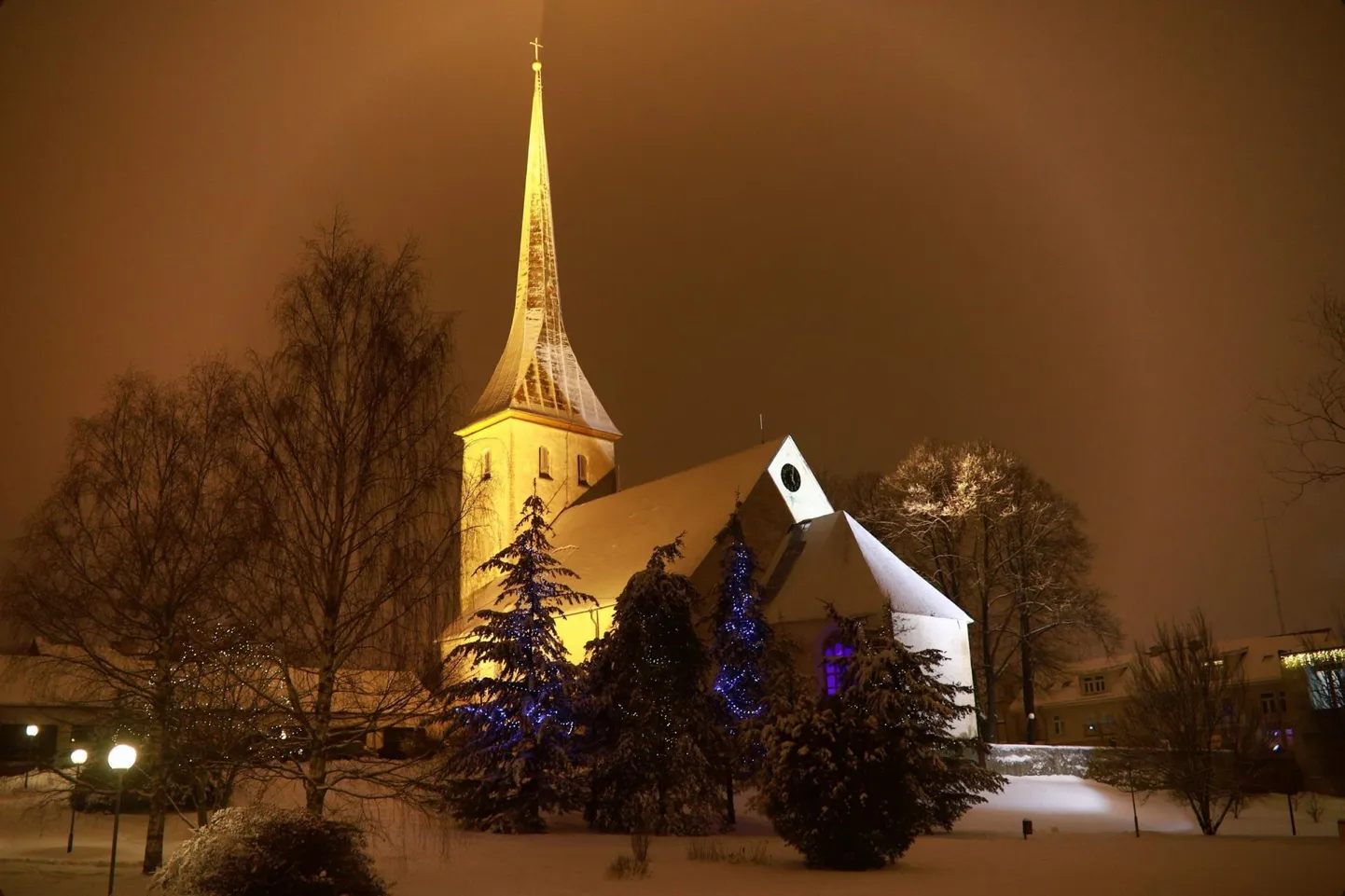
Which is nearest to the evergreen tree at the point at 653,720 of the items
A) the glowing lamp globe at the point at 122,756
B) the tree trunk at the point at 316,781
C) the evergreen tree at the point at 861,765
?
the evergreen tree at the point at 861,765

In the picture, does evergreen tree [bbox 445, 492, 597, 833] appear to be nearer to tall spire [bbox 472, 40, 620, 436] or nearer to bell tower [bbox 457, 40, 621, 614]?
bell tower [bbox 457, 40, 621, 614]

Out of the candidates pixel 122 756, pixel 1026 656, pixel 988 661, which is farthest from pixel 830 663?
pixel 122 756

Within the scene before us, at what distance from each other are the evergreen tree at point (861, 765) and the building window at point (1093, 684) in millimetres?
42873

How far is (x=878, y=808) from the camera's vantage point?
53.2ft

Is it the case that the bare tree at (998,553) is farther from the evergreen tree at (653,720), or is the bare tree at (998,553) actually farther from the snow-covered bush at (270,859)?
the snow-covered bush at (270,859)

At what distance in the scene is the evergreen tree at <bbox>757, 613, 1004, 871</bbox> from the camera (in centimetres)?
1623

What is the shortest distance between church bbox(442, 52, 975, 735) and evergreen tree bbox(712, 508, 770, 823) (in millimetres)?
3195

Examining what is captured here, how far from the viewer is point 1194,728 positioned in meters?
23.3

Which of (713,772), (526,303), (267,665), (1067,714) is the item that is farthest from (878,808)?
(1067,714)

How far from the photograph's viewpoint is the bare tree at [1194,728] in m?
23.4

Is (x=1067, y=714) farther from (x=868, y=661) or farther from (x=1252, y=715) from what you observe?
(x=868, y=661)

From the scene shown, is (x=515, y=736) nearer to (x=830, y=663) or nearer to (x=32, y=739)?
(x=830, y=663)

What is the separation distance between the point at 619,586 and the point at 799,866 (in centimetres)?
1897

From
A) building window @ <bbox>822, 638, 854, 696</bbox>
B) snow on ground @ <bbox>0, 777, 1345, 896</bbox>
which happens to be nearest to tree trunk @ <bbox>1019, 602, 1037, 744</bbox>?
building window @ <bbox>822, 638, 854, 696</bbox>
